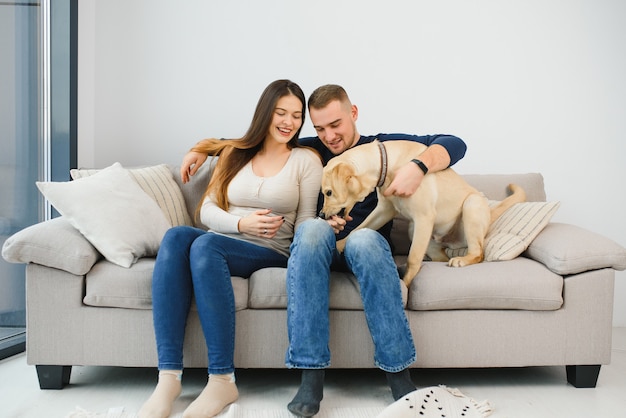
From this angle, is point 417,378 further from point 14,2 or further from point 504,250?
point 14,2

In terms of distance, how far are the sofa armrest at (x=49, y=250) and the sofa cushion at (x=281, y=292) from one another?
589mm

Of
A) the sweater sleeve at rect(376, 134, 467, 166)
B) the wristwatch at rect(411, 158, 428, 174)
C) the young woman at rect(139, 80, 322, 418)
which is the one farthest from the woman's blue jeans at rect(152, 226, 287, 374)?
the sweater sleeve at rect(376, 134, 467, 166)

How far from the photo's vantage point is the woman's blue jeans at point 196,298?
75.2 inches

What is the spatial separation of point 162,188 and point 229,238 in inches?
26.3

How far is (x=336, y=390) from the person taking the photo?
212cm

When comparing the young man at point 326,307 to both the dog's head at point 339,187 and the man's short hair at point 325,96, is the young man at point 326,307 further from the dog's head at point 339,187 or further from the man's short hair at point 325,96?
the man's short hair at point 325,96

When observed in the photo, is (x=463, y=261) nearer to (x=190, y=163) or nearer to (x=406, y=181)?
(x=406, y=181)

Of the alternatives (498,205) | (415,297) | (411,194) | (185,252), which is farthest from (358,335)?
(498,205)

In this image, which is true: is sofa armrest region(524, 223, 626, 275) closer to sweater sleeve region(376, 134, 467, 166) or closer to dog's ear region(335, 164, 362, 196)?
sweater sleeve region(376, 134, 467, 166)

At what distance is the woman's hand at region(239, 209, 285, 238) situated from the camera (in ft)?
6.90

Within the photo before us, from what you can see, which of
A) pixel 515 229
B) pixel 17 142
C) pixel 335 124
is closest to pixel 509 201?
pixel 515 229

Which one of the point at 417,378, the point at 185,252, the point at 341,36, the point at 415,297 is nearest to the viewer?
the point at 185,252

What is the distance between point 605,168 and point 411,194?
1.67m

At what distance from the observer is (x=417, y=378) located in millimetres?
2264
